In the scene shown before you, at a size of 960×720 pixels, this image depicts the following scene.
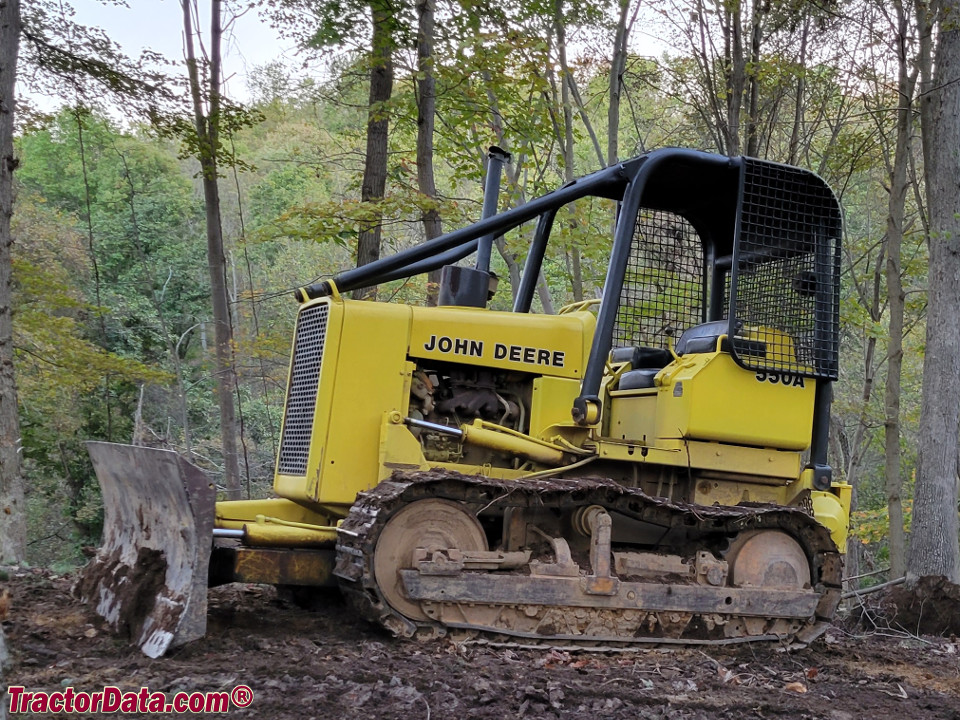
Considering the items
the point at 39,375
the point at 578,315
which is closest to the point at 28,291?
the point at 39,375

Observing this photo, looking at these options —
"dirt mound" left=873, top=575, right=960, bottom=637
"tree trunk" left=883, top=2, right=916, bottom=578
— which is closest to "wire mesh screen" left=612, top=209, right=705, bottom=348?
"dirt mound" left=873, top=575, right=960, bottom=637

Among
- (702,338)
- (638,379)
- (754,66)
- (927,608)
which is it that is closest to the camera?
(702,338)

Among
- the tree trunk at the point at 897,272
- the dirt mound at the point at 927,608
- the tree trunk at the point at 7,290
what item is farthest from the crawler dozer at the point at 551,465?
the tree trunk at the point at 897,272

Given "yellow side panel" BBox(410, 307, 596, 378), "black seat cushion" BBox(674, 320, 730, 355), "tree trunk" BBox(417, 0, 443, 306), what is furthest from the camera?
"tree trunk" BBox(417, 0, 443, 306)

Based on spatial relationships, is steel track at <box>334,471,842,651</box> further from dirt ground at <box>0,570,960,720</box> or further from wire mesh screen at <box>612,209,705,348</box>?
wire mesh screen at <box>612,209,705,348</box>

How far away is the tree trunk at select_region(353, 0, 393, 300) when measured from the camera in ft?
38.2

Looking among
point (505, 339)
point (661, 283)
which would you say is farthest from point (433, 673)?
point (661, 283)

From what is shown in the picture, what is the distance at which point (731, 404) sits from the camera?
A: 6.06 meters

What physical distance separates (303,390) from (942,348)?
6.71m

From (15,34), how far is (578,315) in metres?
6.76

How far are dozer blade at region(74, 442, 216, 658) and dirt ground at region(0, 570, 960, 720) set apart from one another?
130 millimetres

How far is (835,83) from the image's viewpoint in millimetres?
13695

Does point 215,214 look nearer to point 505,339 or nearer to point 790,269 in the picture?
point 505,339

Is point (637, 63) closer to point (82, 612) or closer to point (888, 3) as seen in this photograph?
point (888, 3)
